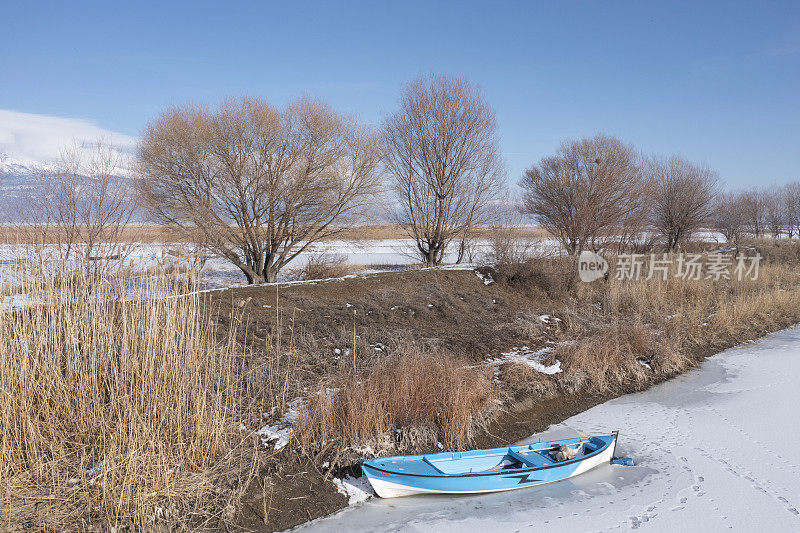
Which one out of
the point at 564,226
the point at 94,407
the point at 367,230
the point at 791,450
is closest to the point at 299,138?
the point at 367,230

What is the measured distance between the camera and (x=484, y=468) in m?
5.14

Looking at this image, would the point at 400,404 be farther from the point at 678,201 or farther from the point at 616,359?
the point at 678,201

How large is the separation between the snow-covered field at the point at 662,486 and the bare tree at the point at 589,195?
8842 mm

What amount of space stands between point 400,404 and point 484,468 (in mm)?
1151

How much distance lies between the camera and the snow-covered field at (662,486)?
14.5 feet

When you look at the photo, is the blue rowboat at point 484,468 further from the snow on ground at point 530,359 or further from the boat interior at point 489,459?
the snow on ground at point 530,359

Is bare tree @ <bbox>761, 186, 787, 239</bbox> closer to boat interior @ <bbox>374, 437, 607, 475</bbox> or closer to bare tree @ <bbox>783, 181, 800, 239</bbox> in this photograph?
bare tree @ <bbox>783, 181, 800, 239</bbox>

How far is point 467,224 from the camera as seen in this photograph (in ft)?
56.5

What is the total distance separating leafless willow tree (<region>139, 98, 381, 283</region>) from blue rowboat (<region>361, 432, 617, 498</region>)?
8823 millimetres

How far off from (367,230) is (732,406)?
10073 mm

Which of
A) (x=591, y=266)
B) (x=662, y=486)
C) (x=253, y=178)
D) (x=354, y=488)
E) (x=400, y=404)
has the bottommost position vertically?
(x=662, y=486)

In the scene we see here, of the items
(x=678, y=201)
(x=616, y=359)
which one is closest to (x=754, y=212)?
(x=678, y=201)

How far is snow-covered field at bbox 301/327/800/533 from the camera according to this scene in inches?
174

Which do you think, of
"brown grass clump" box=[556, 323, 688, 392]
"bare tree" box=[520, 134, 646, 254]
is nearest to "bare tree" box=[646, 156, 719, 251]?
"bare tree" box=[520, 134, 646, 254]
